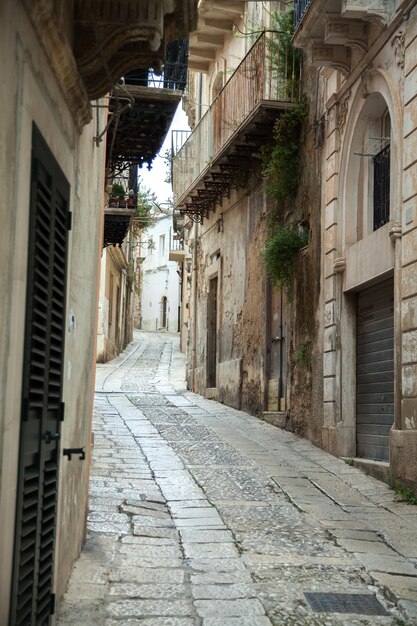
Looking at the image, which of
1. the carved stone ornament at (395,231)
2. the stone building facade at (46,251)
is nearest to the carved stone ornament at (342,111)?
the carved stone ornament at (395,231)

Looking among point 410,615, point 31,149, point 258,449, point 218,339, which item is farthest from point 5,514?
point 218,339

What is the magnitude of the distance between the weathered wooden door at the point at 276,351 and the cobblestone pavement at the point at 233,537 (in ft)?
6.68

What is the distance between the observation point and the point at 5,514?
3314mm

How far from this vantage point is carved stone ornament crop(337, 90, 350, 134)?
11.0 meters

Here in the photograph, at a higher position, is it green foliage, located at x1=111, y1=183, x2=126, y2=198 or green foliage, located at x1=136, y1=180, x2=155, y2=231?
green foliage, located at x1=136, y1=180, x2=155, y2=231

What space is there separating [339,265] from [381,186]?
1150 mm

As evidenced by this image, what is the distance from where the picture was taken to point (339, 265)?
35.8 feet

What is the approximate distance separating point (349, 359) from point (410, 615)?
6.00 meters

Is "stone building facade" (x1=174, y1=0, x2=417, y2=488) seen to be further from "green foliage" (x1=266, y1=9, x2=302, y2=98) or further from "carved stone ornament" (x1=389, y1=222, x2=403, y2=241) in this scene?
"green foliage" (x1=266, y1=9, x2=302, y2=98)

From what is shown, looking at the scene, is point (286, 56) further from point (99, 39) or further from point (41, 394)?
point (41, 394)

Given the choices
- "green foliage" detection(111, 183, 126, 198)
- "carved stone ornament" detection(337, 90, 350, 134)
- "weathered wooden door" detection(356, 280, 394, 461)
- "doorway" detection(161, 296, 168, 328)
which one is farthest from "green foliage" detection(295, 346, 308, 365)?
"doorway" detection(161, 296, 168, 328)

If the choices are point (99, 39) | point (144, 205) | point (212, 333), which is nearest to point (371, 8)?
point (99, 39)

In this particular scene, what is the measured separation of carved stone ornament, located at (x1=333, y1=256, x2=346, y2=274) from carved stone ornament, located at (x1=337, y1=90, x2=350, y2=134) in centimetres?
170

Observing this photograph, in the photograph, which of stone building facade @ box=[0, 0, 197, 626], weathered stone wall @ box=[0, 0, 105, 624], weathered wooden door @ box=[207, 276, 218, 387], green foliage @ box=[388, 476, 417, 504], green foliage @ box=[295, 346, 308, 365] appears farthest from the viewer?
weathered wooden door @ box=[207, 276, 218, 387]
